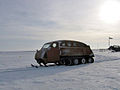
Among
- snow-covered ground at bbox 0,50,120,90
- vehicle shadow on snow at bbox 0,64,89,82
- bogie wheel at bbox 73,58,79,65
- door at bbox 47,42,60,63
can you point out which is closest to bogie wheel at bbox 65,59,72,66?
bogie wheel at bbox 73,58,79,65

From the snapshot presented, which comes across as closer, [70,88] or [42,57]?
[70,88]

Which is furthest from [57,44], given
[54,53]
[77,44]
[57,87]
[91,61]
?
[57,87]

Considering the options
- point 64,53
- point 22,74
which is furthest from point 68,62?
point 22,74

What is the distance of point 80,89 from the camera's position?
653 centimetres

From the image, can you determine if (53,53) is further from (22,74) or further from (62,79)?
(62,79)

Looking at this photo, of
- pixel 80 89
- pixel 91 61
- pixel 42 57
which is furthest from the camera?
pixel 91 61

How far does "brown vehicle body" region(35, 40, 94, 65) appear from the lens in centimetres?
1538

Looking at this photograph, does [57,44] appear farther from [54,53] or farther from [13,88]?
[13,88]

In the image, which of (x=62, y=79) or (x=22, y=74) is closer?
(x=62, y=79)

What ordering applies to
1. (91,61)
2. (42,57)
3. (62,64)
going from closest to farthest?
1. (42,57)
2. (62,64)
3. (91,61)

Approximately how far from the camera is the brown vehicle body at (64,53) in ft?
50.4

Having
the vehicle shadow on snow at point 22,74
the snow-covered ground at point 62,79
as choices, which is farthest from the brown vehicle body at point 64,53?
the snow-covered ground at point 62,79

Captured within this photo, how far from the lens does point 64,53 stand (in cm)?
1609

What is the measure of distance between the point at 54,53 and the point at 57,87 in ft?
28.9
